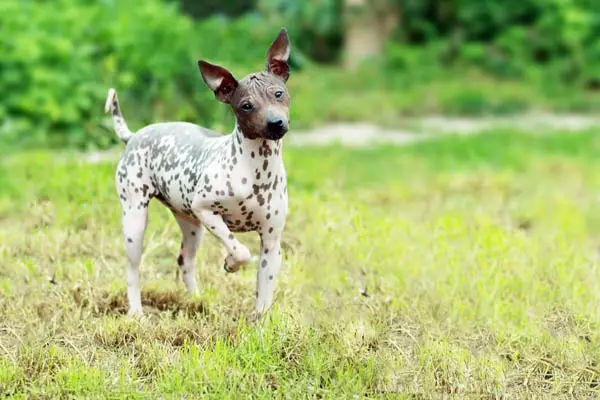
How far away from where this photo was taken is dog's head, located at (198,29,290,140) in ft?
13.1

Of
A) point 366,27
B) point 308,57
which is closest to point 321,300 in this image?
point 366,27

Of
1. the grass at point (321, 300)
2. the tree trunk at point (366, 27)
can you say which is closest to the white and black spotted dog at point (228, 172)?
the grass at point (321, 300)

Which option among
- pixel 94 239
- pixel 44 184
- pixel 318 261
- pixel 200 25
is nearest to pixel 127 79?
pixel 44 184

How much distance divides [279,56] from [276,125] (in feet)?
1.30

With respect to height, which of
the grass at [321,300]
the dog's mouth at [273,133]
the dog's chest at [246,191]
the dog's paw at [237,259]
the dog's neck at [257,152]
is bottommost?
the grass at [321,300]

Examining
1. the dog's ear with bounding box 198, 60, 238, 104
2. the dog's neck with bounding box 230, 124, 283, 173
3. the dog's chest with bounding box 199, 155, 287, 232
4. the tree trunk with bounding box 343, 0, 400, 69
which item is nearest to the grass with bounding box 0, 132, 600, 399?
the dog's chest with bounding box 199, 155, 287, 232

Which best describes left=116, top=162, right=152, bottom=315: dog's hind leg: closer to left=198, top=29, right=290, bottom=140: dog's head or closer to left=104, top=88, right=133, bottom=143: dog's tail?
left=104, top=88, right=133, bottom=143: dog's tail

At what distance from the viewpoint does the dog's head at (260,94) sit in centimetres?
400

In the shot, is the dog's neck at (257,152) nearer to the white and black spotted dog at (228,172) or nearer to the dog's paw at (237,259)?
the white and black spotted dog at (228,172)

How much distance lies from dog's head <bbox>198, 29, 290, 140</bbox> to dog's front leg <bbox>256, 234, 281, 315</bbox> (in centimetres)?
53

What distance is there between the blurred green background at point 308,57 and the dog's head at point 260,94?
3.24 meters

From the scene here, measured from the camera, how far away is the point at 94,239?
588 centimetres

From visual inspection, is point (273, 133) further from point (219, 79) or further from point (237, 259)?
point (237, 259)

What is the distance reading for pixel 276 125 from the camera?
3.98m
